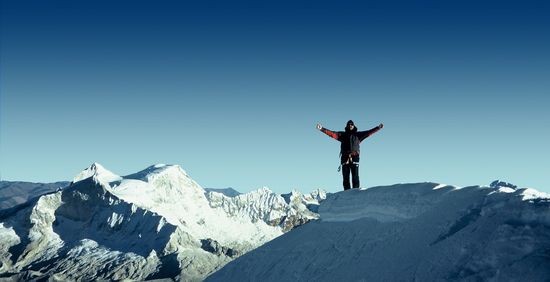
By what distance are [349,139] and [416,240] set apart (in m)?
10.7

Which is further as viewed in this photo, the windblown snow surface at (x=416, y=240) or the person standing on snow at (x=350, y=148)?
the person standing on snow at (x=350, y=148)

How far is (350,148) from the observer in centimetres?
2855

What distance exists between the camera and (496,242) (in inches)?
614

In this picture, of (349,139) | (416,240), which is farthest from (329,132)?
(416,240)

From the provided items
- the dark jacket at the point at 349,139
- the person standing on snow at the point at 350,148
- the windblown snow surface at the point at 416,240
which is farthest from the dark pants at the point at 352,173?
the windblown snow surface at the point at 416,240

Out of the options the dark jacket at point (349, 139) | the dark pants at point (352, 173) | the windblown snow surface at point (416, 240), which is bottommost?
the windblown snow surface at point (416, 240)

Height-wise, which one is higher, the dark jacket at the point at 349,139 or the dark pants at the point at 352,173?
the dark jacket at the point at 349,139

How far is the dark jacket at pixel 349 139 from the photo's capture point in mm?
28562

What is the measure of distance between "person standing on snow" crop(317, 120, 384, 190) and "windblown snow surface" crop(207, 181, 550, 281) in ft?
8.37

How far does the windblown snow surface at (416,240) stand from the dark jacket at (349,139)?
293 cm

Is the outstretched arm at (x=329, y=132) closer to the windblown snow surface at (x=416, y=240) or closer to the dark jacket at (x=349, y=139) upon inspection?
the dark jacket at (x=349, y=139)

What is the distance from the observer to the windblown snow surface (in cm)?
1527

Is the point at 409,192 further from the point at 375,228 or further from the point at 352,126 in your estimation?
the point at 352,126

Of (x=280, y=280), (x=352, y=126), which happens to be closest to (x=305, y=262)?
(x=280, y=280)
